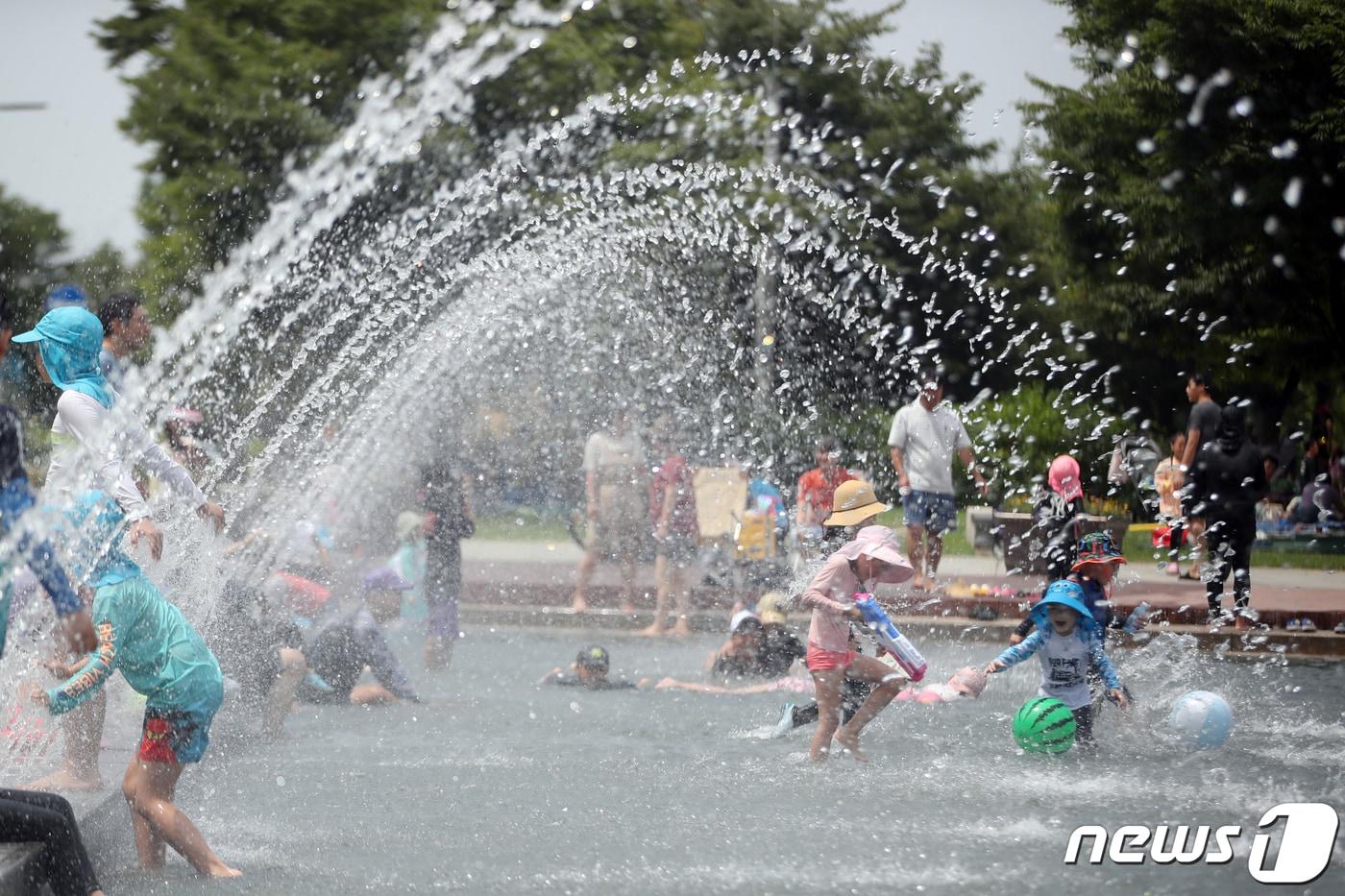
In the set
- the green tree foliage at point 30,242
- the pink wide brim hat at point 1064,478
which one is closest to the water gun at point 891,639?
the pink wide brim hat at point 1064,478

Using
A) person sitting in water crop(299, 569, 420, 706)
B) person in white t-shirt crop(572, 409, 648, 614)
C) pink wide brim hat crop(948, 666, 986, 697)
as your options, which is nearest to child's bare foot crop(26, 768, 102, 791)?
person sitting in water crop(299, 569, 420, 706)

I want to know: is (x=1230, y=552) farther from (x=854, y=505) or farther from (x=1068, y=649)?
(x=854, y=505)

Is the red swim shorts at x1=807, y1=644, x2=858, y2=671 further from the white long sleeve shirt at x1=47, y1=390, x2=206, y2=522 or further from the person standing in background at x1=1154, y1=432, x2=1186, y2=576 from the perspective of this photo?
the person standing in background at x1=1154, y1=432, x2=1186, y2=576

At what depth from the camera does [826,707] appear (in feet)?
25.3

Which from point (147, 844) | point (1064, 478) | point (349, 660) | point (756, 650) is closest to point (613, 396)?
point (1064, 478)

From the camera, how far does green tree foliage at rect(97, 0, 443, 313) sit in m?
27.2

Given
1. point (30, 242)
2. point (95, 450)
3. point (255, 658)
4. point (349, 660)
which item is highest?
point (30, 242)

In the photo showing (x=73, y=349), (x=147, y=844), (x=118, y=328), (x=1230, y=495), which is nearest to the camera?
(x=147, y=844)

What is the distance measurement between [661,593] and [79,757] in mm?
7811

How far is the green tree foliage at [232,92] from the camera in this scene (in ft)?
89.2

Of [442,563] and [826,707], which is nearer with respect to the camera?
[826,707]

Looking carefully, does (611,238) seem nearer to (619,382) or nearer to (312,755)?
(619,382)

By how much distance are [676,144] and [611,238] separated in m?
7.76

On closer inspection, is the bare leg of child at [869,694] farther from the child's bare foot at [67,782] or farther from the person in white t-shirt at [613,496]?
the person in white t-shirt at [613,496]
